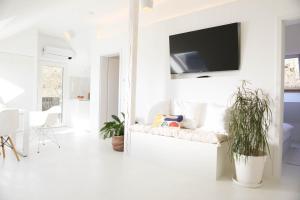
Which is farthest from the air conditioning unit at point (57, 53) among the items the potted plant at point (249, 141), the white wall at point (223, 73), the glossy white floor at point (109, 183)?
the potted plant at point (249, 141)

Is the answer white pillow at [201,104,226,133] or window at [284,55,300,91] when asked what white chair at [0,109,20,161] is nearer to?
white pillow at [201,104,226,133]

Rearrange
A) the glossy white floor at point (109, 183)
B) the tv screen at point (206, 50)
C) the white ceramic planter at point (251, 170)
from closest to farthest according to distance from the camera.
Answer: the glossy white floor at point (109, 183) < the white ceramic planter at point (251, 170) < the tv screen at point (206, 50)

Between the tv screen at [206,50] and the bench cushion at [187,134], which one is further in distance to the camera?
the tv screen at [206,50]

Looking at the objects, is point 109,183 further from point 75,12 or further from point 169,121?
point 75,12

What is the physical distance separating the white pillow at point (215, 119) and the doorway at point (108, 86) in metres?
2.75

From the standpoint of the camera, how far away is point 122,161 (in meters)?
3.43

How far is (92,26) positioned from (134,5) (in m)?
1.96

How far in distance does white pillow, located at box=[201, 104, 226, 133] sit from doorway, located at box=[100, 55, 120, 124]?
275 centimetres

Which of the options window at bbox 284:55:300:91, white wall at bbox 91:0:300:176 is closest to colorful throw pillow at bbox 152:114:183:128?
white wall at bbox 91:0:300:176

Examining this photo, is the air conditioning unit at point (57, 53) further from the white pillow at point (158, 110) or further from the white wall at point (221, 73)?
the white pillow at point (158, 110)

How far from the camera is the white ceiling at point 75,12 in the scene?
3268 millimetres

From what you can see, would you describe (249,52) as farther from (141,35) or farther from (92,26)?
(92,26)

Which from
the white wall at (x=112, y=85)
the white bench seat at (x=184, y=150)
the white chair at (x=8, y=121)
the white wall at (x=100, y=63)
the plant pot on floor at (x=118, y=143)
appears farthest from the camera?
the white wall at (x=112, y=85)

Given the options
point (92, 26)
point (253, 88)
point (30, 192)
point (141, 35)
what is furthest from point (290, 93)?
point (30, 192)
